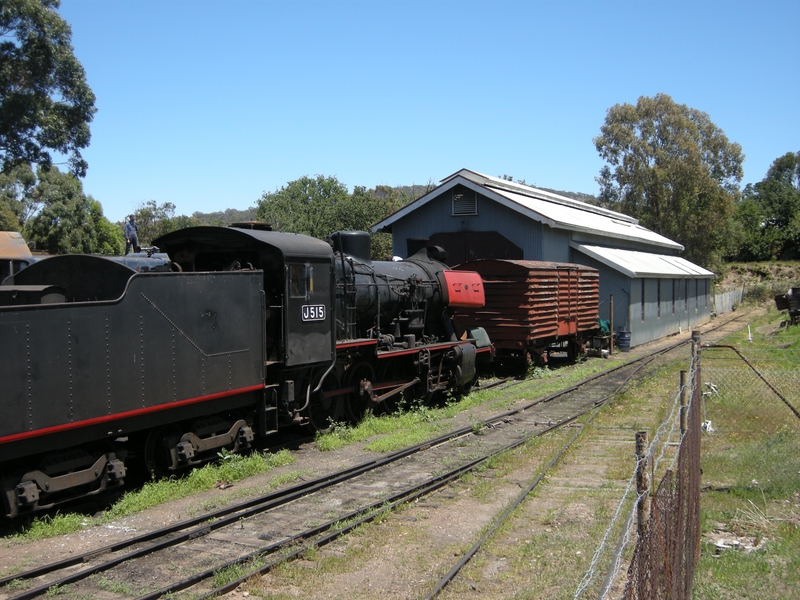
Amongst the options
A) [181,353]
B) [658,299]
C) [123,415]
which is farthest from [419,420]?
[658,299]

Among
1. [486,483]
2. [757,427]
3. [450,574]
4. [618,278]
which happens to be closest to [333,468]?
[486,483]

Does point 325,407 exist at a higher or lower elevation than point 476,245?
lower

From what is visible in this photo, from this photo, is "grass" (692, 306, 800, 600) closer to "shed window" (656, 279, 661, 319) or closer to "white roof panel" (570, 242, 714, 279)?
"white roof panel" (570, 242, 714, 279)

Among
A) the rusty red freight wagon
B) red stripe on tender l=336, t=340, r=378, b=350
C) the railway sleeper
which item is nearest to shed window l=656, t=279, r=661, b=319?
the rusty red freight wagon

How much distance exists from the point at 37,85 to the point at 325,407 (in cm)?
2083

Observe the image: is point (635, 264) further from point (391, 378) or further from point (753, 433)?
point (753, 433)

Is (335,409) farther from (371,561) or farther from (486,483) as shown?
(371,561)

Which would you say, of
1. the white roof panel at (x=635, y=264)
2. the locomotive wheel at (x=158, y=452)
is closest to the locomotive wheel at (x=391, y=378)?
the locomotive wheel at (x=158, y=452)

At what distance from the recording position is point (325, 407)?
38.9 feet

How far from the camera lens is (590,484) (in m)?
9.12

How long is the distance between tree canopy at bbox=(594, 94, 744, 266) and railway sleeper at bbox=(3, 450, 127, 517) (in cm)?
5073

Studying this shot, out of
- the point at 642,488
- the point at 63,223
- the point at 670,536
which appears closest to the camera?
the point at 642,488

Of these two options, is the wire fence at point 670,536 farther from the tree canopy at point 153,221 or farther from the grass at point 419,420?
the tree canopy at point 153,221

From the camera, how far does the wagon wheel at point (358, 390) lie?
12445mm
